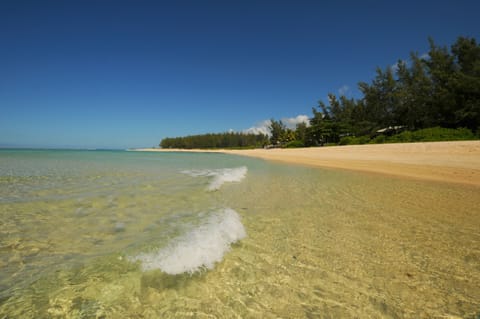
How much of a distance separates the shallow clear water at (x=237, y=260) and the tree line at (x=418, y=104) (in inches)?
925

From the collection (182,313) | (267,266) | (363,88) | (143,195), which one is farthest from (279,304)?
(363,88)

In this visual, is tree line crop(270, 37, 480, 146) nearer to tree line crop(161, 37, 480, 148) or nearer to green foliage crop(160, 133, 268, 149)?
tree line crop(161, 37, 480, 148)

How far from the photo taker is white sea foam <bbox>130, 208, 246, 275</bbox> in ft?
6.55

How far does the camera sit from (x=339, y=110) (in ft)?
155

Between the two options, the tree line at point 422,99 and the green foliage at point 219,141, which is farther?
the green foliage at point 219,141

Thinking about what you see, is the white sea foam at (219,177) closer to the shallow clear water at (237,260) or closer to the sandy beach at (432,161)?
the shallow clear water at (237,260)

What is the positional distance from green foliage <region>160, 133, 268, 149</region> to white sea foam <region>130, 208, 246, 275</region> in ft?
297

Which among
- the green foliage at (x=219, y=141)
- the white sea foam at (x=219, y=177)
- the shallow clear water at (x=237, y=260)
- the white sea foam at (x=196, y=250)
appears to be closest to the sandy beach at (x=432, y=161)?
the shallow clear water at (x=237, y=260)

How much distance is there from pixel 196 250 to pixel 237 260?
0.47 metres

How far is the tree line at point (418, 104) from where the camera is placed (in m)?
21.1

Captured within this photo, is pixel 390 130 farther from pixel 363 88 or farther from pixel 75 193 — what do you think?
pixel 75 193

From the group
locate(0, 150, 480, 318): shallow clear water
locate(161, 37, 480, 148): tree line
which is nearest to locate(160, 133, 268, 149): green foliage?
locate(161, 37, 480, 148): tree line

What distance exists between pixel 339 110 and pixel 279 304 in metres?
52.6

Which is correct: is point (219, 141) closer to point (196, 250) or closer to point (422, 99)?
point (422, 99)
